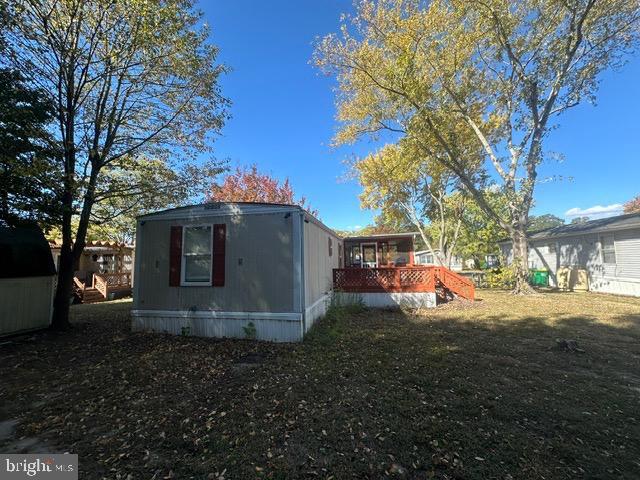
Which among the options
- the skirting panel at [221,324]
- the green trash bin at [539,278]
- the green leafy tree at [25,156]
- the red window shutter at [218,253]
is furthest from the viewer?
the green trash bin at [539,278]

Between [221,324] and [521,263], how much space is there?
41.6ft

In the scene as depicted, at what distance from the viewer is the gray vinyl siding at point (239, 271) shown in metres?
6.38

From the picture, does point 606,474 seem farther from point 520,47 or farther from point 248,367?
point 520,47

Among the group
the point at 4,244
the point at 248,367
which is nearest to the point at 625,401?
the point at 248,367

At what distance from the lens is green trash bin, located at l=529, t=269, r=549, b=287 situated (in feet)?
54.2

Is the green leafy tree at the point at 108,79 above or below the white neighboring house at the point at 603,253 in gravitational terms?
above

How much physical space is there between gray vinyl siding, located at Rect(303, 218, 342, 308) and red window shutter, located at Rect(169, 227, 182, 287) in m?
2.97

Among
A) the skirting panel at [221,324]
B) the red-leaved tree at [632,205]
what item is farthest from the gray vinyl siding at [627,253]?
the red-leaved tree at [632,205]

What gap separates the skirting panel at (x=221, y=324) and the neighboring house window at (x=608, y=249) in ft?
48.7

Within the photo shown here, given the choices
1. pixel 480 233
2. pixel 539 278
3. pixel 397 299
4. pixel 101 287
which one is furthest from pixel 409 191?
pixel 101 287

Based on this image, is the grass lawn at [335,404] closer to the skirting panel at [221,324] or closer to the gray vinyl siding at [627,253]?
the skirting panel at [221,324]

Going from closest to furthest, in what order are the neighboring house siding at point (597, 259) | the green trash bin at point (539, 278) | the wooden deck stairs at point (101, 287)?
the neighboring house siding at point (597, 259) < the wooden deck stairs at point (101, 287) < the green trash bin at point (539, 278)

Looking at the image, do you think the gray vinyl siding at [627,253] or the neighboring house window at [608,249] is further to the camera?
the neighboring house window at [608,249]

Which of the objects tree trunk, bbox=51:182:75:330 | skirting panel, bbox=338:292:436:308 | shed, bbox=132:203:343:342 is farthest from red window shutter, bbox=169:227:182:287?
skirting panel, bbox=338:292:436:308
